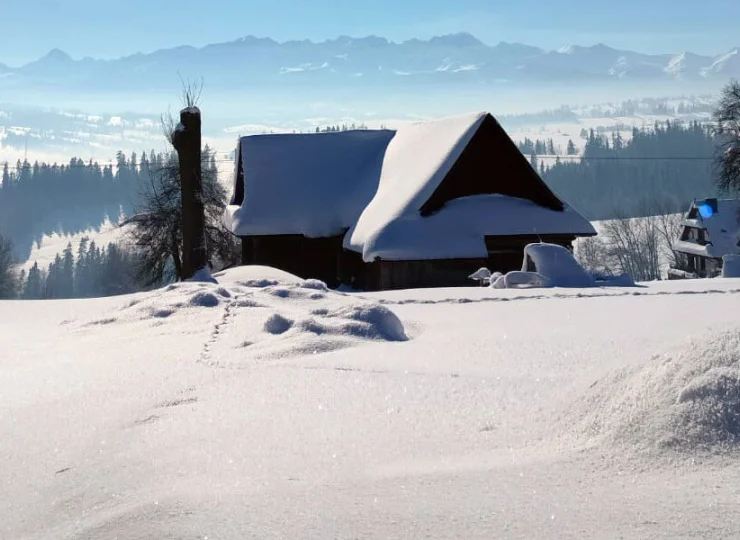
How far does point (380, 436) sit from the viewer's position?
14.8 ft

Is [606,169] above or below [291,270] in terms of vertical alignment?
above

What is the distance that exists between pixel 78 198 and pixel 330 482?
176 m

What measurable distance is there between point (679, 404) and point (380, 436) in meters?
1.51

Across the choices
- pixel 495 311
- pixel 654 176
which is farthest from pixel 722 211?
pixel 654 176

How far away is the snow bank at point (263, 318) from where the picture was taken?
24.4ft

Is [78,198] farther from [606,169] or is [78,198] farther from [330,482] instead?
[330,482]

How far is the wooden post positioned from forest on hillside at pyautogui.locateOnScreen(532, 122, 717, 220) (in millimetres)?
105704

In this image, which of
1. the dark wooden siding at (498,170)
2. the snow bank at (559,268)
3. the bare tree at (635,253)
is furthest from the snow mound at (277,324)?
the bare tree at (635,253)

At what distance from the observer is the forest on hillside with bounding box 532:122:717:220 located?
132000 mm

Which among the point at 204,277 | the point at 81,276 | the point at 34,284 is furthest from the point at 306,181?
the point at 81,276

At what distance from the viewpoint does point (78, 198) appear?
16912 centimetres

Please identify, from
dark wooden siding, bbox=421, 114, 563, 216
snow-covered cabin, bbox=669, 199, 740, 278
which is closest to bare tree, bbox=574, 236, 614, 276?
snow-covered cabin, bbox=669, 199, 740, 278

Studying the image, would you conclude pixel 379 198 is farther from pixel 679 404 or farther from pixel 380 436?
pixel 679 404

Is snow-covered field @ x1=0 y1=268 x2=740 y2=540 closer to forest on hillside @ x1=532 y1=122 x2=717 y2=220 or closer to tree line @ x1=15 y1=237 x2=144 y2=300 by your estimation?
tree line @ x1=15 y1=237 x2=144 y2=300
